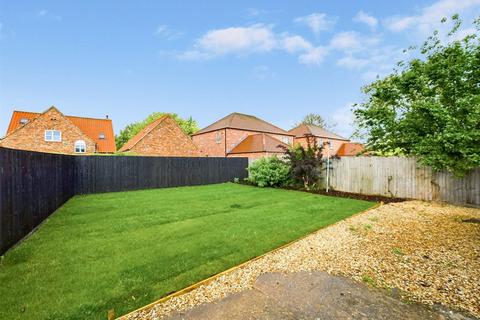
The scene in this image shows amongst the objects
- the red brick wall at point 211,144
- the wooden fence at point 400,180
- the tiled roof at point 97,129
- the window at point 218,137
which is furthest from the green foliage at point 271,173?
the tiled roof at point 97,129

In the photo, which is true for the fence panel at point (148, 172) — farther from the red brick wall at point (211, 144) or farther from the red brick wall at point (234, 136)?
the red brick wall at point (211, 144)

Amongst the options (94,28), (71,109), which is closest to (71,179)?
(94,28)

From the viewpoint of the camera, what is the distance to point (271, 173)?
40.1 feet

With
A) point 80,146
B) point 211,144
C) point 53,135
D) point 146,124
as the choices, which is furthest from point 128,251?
point 146,124

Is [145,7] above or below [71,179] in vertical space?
above

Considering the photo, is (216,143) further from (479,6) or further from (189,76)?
(479,6)

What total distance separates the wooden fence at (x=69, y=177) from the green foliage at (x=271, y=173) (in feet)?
9.73

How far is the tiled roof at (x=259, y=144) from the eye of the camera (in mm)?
21650

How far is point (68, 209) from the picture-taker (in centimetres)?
699

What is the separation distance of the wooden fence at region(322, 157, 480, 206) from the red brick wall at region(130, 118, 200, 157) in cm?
1484

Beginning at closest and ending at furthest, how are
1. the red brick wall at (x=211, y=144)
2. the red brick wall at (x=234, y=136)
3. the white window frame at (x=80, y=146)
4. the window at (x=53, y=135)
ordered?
the window at (x=53, y=135) < the white window frame at (x=80, y=146) < the red brick wall at (x=234, y=136) < the red brick wall at (x=211, y=144)

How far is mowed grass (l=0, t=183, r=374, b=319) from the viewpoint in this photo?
2400 mm

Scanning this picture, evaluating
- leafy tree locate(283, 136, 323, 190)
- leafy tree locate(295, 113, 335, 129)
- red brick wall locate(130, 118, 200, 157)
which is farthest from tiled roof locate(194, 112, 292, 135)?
leafy tree locate(295, 113, 335, 129)

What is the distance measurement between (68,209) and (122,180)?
4.31m
